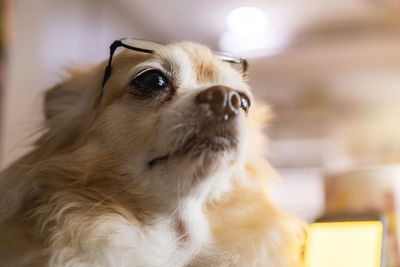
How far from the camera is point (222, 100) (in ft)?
2.19

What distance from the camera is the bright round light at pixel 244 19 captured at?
1.72 m

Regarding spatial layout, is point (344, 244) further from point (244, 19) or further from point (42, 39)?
point (42, 39)

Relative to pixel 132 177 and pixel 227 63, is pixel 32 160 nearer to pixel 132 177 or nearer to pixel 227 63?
pixel 132 177

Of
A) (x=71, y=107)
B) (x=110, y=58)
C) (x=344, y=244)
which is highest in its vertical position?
(x=110, y=58)

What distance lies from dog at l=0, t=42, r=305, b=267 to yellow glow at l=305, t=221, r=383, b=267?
0.09m

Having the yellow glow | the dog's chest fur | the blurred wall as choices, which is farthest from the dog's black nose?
the blurred wall

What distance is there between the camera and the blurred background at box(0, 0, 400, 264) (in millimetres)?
1096

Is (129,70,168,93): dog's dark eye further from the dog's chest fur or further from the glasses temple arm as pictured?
the dog's chest fur

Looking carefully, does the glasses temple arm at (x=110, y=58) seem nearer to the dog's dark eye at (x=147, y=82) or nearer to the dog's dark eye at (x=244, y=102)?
the dog's dark eye at (x=147, y=82)

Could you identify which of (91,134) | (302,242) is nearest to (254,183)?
(302,242)

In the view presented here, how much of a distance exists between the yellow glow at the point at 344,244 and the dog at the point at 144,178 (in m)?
0.09

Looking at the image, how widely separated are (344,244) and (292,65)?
2.32m

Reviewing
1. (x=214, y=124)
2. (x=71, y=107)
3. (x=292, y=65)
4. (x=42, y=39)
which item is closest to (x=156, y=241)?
(x=214, y=124)

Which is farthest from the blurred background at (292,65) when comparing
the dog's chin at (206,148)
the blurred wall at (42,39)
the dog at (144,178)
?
the dog's chin at (206,148)
